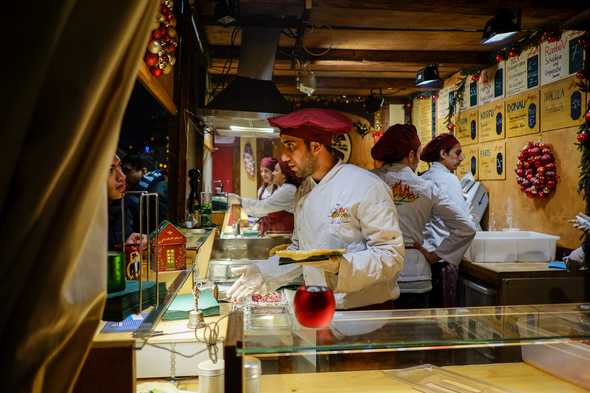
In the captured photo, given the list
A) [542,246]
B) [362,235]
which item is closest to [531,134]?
[542,246]

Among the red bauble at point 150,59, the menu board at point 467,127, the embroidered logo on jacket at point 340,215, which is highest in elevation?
the menu board at point 467,127

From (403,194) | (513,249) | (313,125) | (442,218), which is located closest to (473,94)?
(513,249)

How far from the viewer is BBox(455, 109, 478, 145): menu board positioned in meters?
6.35

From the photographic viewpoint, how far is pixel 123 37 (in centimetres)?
58

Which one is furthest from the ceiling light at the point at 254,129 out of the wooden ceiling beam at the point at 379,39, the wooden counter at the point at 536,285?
the wooden counter at the point at 536,285

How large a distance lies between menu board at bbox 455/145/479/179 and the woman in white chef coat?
5.47 feet

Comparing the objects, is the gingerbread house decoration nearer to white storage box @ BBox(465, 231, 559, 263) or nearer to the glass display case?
the glass display case

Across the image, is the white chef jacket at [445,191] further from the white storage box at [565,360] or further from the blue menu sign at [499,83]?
the white storage box at [565,360]

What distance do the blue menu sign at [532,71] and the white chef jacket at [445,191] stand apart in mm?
1398

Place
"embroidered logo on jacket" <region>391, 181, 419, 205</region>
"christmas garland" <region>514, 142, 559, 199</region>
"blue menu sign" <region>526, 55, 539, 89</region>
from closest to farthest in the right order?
"embroidered logo on jacket" <region>391, 181, 419, 205</region>, "christmas garland" <region>514, 142, 559, 199</region>, "blue menu sign" <region>526, 55, 539, 89</region>

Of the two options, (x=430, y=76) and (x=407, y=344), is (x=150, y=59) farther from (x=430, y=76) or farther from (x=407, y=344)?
(x=430, y=76)

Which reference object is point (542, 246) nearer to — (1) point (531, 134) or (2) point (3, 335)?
(1) point (531, 134)

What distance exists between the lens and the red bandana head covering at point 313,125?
8.18ft

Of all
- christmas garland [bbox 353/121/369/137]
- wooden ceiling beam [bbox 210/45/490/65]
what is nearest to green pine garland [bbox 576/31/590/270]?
wooden ceiling beam [bbox 210/45/490/65]
